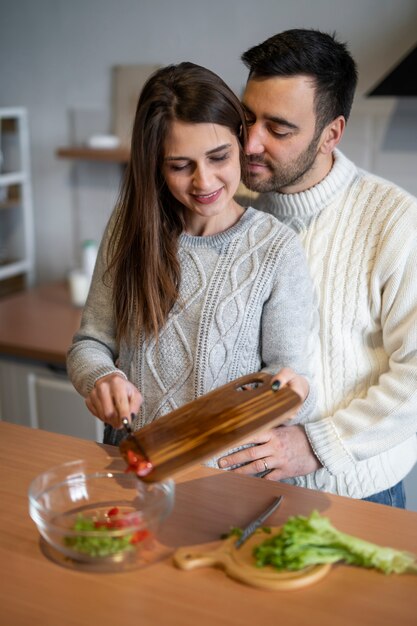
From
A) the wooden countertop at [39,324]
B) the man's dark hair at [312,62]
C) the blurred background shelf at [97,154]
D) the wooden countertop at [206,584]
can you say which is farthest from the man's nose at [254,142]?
the blurred background shelf at [97,154]

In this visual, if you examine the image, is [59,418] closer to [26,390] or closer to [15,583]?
[26,390]

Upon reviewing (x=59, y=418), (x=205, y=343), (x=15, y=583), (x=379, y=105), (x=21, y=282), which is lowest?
(x=59, y=418)

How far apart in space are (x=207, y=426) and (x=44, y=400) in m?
1.70

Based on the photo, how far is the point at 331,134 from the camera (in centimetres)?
163

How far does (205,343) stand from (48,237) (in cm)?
212

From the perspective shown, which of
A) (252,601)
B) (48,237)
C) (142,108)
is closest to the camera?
(252,601)

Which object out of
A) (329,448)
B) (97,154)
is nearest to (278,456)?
(329,448)

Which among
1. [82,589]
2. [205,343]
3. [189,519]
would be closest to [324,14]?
[205,343]

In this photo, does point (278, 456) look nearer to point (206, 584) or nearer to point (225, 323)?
point (225, 323)

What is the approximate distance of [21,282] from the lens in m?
3.45

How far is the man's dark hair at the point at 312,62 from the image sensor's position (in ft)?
4.99

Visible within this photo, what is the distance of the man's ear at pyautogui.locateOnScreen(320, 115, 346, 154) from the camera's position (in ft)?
5.30

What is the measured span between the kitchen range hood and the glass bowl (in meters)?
1.54

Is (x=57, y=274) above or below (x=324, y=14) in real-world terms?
below
